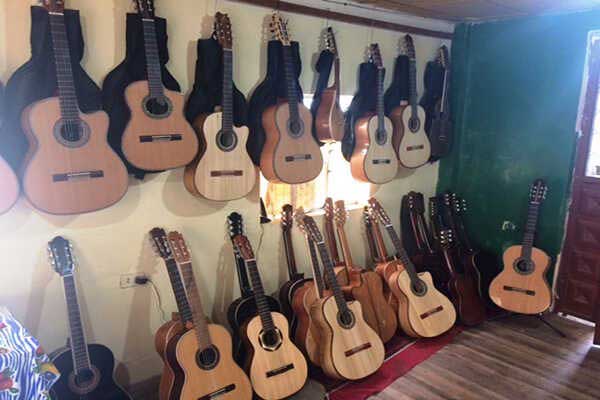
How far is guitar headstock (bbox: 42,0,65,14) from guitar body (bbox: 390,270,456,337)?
234cm

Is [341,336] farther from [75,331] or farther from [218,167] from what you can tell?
[75,331]

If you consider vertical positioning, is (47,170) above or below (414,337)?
above

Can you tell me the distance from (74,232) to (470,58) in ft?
10.2

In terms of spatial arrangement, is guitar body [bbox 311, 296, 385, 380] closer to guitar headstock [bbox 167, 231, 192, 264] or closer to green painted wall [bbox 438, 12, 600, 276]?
guitar headstock [bbox 167, 231, 192, 264]

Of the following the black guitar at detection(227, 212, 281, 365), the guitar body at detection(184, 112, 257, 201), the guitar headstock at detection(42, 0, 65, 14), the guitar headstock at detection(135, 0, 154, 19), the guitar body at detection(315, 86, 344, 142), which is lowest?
the black guitar at detection(227, 212, 281, 365)

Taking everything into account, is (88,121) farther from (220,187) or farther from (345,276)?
(345,276)

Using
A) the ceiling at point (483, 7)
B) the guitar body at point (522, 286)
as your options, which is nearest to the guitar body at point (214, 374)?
the guitar body at point (522, 286)

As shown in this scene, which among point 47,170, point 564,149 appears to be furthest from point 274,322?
point 564,149

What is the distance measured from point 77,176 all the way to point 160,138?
394 millimetres

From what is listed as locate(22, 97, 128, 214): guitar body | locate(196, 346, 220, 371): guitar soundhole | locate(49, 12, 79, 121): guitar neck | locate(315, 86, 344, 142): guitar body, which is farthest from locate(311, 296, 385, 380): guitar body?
locate(49, 12, 79, 121): guitar neck

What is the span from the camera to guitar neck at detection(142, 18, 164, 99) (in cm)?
193

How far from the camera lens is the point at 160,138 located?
2006 mm

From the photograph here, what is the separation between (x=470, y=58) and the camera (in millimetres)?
3477

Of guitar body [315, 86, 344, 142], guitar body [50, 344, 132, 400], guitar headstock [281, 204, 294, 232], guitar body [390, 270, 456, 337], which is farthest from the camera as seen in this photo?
guitar body [390, 270, 456, 337]
